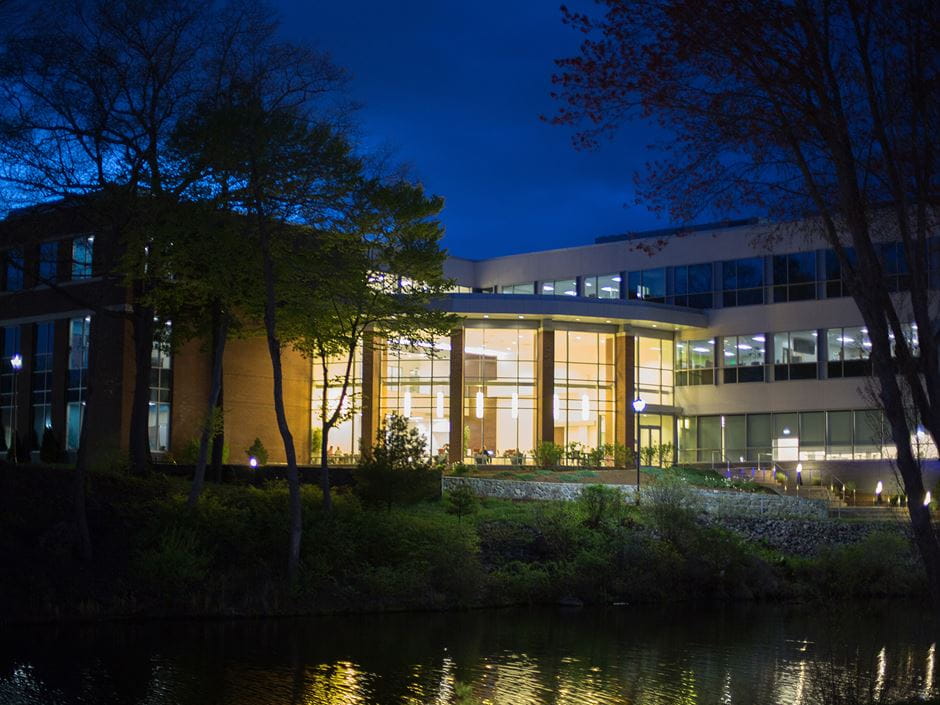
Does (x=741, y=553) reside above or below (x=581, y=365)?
below

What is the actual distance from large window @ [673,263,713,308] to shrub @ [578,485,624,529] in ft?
76.9

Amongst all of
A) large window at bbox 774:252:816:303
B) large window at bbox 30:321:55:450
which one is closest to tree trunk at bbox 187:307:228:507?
large window at bbox 30:321:55:450

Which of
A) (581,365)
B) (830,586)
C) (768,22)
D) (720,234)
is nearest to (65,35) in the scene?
(768,22)

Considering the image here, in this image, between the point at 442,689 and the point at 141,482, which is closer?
the point at 442,689

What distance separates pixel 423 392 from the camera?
5094 cm

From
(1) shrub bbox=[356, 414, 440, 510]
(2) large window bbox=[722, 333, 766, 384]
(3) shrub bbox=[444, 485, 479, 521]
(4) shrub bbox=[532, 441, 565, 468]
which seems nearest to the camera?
(1) shrub bbox=[356, 414, 440, 510]

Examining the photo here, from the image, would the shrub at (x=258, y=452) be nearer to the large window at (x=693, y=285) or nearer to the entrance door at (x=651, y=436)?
the entrance door at (x=651, y=436)

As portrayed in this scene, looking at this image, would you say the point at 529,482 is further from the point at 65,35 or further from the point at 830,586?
the point at 65,35

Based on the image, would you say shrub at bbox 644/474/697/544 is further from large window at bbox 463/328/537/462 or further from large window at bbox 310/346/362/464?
large window at bbox 310/346/362/464

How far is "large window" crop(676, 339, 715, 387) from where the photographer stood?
185ft

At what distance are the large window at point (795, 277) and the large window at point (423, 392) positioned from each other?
1626cm

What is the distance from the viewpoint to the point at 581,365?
52.2 meters

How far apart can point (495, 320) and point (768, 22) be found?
40.0 metres

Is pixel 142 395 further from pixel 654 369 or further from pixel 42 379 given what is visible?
pixel 654 369
